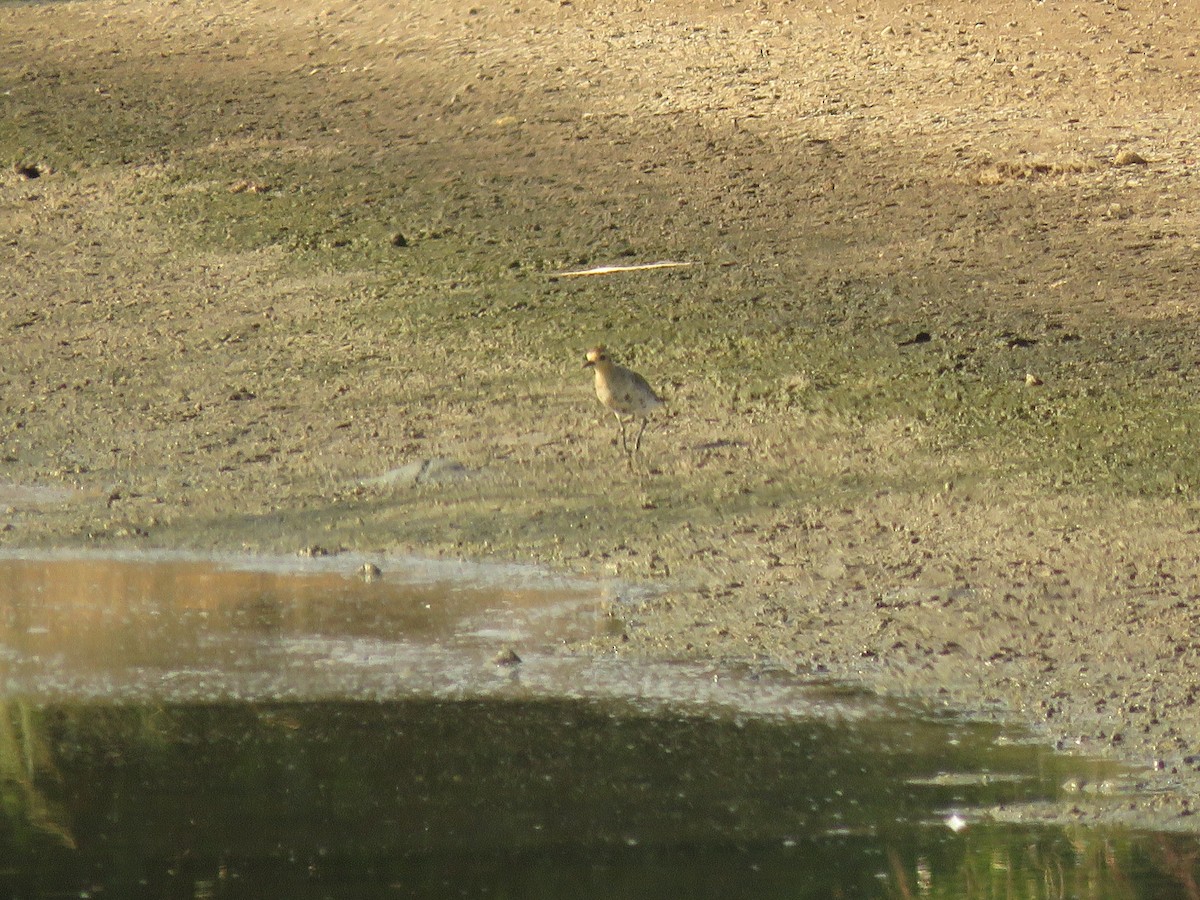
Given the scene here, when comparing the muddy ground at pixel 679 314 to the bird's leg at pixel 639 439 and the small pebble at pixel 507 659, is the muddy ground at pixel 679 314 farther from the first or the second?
the small pebble at pixel 507 659

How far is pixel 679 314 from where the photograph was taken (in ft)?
24.4

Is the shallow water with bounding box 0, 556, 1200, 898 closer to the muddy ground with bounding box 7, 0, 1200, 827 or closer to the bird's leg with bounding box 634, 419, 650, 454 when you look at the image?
the muddy ground with bounding box 7, 0, 1200, 827

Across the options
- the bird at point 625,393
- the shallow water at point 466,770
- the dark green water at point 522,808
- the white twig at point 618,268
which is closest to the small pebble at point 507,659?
the shallow water at point 466,770

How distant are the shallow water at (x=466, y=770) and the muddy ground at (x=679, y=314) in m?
0.21

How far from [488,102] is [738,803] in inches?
226

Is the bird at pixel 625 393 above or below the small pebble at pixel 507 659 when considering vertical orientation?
above

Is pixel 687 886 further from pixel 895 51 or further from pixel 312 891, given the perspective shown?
pixel 895 51

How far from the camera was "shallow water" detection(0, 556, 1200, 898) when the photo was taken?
376 cm

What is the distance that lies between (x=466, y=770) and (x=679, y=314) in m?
3.41

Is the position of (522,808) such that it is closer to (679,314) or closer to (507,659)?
(507,659)

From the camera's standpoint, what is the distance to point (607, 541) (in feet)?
19.1

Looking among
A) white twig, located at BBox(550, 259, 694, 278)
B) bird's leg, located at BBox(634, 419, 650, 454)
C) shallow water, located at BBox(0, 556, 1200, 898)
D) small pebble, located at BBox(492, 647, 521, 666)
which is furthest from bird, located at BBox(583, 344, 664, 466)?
small pebble, located at BBox(492, 647, 521, 666)

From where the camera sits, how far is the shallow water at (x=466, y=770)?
3.76m

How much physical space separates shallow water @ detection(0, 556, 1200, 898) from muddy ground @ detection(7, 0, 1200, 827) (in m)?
0.21
